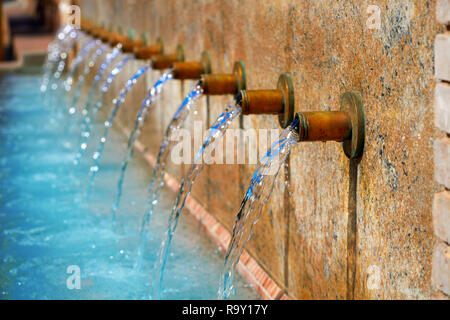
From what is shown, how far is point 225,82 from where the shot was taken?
14.9 ft

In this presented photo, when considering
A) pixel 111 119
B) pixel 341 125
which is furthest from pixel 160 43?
pixel 341 125

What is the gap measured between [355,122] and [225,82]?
1628 mm

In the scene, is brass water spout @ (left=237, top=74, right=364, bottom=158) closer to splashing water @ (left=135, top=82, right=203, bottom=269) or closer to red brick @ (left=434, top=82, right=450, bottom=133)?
red brick @ (left=434, top=82, right=450, bottom=133)

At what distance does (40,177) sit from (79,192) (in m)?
0.71

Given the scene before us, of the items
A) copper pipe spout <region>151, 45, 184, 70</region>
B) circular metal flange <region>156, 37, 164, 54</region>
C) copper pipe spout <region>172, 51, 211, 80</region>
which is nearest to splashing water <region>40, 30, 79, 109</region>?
circular metal flange <region>156, 37, 164, 54</region>

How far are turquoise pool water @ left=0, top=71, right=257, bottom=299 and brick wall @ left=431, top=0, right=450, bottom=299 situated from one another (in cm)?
194

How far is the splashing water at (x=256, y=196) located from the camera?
325 centimetres

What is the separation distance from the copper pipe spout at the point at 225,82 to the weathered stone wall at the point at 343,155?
10 centimetres

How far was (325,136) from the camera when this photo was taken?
3061mm

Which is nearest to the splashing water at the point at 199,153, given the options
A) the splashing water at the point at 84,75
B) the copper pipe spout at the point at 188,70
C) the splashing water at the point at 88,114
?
the copper pipe spout at the point at 188,70

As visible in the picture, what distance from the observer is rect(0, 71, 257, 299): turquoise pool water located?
14.1ft

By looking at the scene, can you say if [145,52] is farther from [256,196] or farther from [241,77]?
[256,196]

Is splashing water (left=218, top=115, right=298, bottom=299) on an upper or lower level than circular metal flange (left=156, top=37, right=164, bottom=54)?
lower

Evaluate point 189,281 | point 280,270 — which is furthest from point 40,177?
point 280,270
